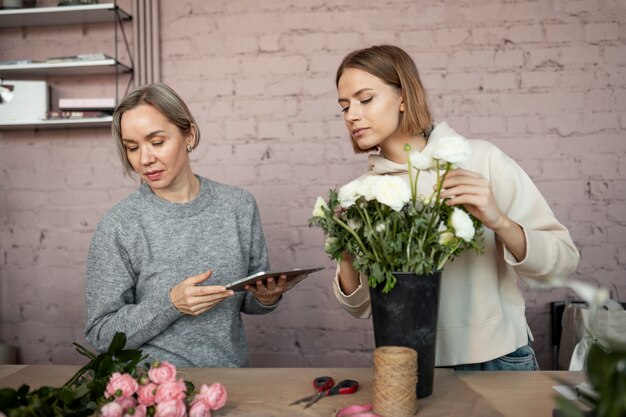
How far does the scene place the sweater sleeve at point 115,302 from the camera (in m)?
1.51

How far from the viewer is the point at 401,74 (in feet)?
4.69

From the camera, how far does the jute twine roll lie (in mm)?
1016

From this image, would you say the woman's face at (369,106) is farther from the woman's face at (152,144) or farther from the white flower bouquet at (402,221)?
the woman's face at (152,144)

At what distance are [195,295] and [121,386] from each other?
1.54ft

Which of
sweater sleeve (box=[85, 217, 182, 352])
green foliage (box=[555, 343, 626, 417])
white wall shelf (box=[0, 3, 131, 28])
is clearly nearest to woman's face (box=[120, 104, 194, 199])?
sweater sleeve (box=[85, 217, 182, 352])

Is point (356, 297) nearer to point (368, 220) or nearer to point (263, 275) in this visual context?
point (263, 275)

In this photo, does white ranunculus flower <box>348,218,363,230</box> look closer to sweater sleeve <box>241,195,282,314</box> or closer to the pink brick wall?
sweater sleeve <box>241,195,282,314</box>

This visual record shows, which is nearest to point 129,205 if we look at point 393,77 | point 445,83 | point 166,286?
point 166,286

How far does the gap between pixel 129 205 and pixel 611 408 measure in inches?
54.2

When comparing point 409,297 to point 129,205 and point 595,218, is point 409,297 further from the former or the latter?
point 595,218

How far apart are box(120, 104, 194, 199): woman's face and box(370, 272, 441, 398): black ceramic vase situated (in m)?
0.81

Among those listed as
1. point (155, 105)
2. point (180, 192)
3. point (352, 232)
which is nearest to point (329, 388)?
point (352, 232)

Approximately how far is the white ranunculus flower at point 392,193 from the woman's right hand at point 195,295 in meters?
0.56

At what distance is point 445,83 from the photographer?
256 cm
